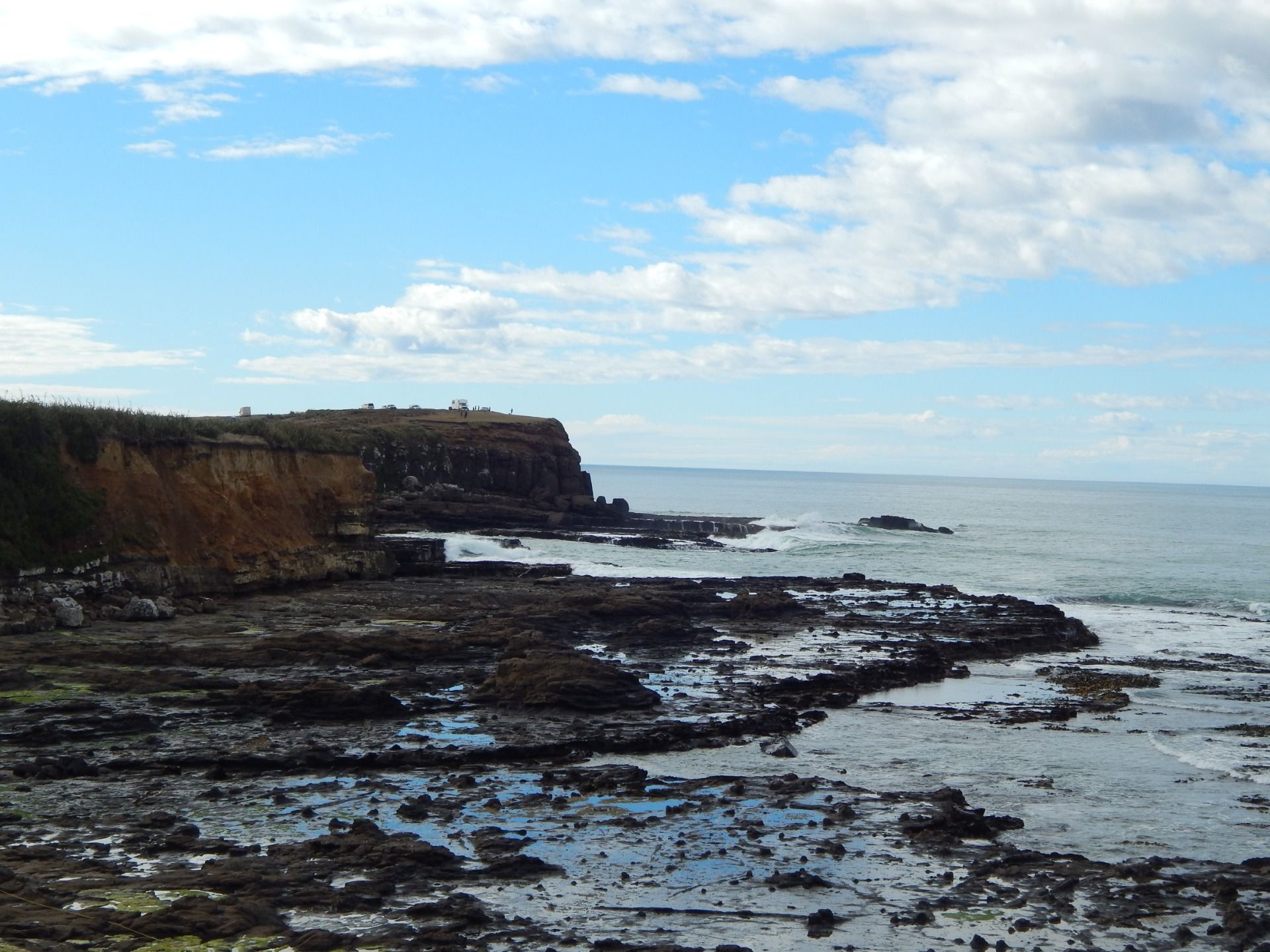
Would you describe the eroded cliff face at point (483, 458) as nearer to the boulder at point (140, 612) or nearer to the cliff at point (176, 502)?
the cliff at point (176, 502)

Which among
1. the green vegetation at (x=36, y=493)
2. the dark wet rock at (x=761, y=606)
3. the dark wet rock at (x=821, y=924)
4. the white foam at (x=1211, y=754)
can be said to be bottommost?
the dark wet rock at (x=821, y=924)

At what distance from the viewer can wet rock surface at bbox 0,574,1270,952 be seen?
11625 millimetres

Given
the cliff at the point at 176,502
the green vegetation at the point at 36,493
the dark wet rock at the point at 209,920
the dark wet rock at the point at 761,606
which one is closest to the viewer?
the dark wet rock at the point at 209,920

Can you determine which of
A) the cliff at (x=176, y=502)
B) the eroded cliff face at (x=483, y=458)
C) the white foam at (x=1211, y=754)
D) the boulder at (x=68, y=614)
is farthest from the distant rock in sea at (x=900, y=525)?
the boulder at (x=68, y=614)

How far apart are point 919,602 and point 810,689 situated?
64.9 ft

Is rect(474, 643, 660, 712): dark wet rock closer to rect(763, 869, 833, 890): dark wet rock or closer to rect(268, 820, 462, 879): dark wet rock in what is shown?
rect(268, 820, 462, 879): dark wet rock

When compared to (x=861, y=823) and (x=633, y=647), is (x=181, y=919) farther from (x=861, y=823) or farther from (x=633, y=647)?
(x=633, y=647)

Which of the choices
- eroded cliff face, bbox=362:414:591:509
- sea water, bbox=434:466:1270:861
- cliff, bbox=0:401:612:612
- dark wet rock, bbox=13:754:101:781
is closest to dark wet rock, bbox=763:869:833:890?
sea water, bbox=434:466:1270:861

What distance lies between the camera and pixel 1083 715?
2403 centimetres

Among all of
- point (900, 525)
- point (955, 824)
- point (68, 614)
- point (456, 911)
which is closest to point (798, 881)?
point (955, 824)

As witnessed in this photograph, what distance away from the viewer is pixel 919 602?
43.6 metres

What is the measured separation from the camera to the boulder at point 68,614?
90.8 ft

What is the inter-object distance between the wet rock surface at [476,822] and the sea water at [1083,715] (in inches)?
33.9

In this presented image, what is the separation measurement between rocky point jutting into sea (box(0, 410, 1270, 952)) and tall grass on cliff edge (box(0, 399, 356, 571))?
11 cm
